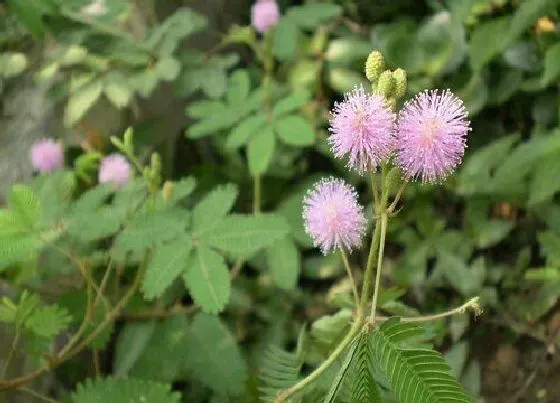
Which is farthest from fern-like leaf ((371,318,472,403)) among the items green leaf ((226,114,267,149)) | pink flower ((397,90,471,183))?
green leaf ((226,114,267,149))

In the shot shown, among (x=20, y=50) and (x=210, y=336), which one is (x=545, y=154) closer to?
(x=210, y=336)

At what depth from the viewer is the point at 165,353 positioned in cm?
115

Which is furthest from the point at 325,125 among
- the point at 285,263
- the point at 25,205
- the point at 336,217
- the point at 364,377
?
the point at 364,377

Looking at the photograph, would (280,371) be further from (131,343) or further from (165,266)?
(131,343)

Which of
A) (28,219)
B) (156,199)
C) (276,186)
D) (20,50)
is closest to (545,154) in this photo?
(276,186)

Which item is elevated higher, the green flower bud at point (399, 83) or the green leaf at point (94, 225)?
the green flower bud at point (399, 83)

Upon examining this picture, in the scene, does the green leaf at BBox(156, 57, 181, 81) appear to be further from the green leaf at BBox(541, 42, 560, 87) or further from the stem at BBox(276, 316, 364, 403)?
the stem at BBox(276, 316, 364, 403)

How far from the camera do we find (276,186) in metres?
1.64

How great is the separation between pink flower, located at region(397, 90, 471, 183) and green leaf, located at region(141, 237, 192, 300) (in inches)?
16.7

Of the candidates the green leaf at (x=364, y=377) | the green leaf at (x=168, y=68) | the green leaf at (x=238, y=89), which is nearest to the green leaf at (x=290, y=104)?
the green leaf at (x=238, y=89)

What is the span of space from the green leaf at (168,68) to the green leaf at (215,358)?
1.66ft

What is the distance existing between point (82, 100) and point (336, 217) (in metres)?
0.97

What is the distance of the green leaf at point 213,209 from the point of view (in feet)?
3.20

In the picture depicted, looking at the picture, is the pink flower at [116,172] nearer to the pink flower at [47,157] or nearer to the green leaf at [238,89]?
the pink flower at [47,157]
